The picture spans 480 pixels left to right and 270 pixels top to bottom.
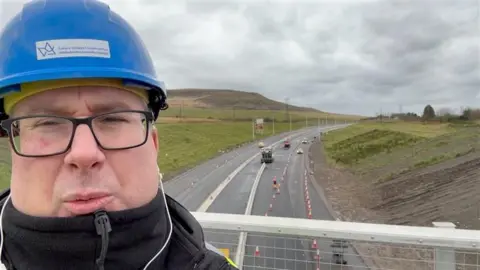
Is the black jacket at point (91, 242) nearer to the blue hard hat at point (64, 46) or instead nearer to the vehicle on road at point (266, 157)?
the blue hard hat at point (64, 46)

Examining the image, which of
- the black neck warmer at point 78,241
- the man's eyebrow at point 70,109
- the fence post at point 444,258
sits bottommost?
the fence post at point 444,258

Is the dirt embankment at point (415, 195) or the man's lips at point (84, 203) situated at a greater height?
the man's lips at point (84, 203)

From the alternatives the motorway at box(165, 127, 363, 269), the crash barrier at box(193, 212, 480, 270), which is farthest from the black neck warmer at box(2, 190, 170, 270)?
the motorway at box(165, 127, 363, 269)

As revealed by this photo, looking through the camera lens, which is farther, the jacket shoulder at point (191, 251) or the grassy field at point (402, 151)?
the grassy field at point (402, 151)

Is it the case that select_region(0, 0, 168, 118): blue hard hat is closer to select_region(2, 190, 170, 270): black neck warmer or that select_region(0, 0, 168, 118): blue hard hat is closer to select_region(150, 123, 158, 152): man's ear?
select_region(150, 123, 158, 152): man's ear

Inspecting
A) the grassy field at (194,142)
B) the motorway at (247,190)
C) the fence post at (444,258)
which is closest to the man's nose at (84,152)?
the fence post at (444,258)

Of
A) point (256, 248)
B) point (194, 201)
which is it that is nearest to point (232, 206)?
point (194, 201)

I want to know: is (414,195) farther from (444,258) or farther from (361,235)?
(361,235)
